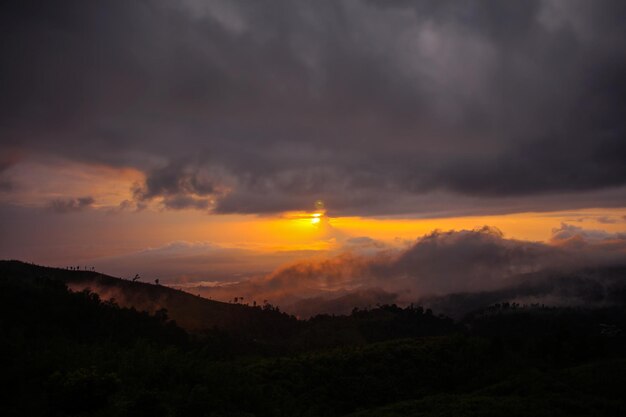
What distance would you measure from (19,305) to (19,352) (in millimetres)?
95957

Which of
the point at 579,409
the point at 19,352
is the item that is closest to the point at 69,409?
the point at 19,352

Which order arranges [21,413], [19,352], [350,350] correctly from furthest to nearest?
[350,350] → [19,352] → [21,413]

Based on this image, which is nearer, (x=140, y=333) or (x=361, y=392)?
(x=361, y=392)

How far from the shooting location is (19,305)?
133 meters

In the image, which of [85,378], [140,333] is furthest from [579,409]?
[140,333]

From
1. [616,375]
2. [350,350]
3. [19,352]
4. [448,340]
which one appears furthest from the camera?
[448,340]

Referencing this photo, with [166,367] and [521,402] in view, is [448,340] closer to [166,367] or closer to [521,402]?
[521,402]

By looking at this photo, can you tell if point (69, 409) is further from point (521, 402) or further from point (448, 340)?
point (448, 340)

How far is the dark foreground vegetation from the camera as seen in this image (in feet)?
143

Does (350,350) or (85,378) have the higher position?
(85,378)

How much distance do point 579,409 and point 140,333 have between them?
128973 millimetres

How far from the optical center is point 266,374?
318 ft

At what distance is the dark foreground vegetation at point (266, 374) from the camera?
143 ft

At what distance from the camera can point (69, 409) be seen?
40.7m
